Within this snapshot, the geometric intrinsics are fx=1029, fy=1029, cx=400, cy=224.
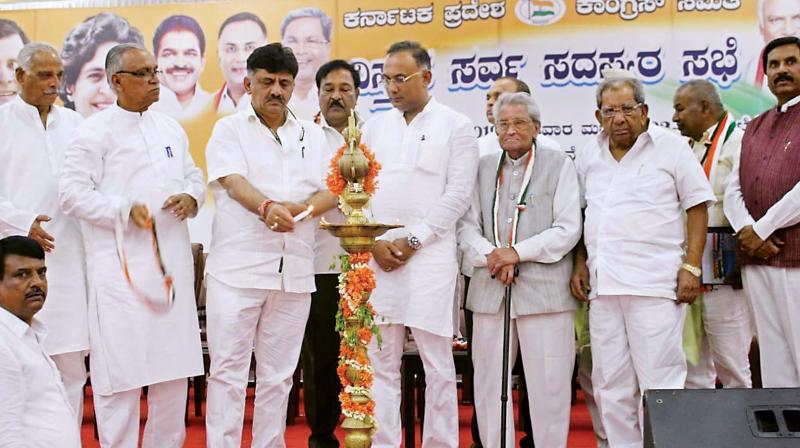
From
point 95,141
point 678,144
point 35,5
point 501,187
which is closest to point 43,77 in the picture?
point 95,141

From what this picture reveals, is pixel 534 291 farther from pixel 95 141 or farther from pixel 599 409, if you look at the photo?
pixel 95 141

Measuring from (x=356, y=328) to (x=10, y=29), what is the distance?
755 centimetres

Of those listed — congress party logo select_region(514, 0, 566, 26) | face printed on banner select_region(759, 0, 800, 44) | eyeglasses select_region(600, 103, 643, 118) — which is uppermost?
congress party logo select_region(514, 0, 566, 26)

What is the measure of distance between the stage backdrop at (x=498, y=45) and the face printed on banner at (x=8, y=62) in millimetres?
431

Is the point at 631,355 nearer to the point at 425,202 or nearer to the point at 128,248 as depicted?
the point at 425,202

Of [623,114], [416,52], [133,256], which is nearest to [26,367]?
[133,256]

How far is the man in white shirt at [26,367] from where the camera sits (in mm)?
3164

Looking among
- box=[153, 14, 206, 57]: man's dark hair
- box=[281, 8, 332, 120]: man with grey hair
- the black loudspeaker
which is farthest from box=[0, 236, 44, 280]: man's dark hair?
box=[153, 14, 206, 57]: man's dark hair

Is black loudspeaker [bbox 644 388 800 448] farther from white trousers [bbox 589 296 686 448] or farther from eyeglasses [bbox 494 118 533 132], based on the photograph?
eyeglasses [bbox 494 118 533 132]

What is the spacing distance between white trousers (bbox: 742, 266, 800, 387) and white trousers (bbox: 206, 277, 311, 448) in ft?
6.53

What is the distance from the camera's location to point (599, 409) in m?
4.66

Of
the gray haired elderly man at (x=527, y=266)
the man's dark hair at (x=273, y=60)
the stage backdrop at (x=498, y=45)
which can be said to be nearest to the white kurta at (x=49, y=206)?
the man's dark hair at (x=273, y=60)

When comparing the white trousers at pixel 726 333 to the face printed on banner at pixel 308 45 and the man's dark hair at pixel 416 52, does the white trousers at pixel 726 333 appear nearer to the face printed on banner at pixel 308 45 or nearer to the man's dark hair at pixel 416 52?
the man's dark hair at pixel 416 52

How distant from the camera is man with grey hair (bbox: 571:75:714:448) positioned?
14.5 ft
